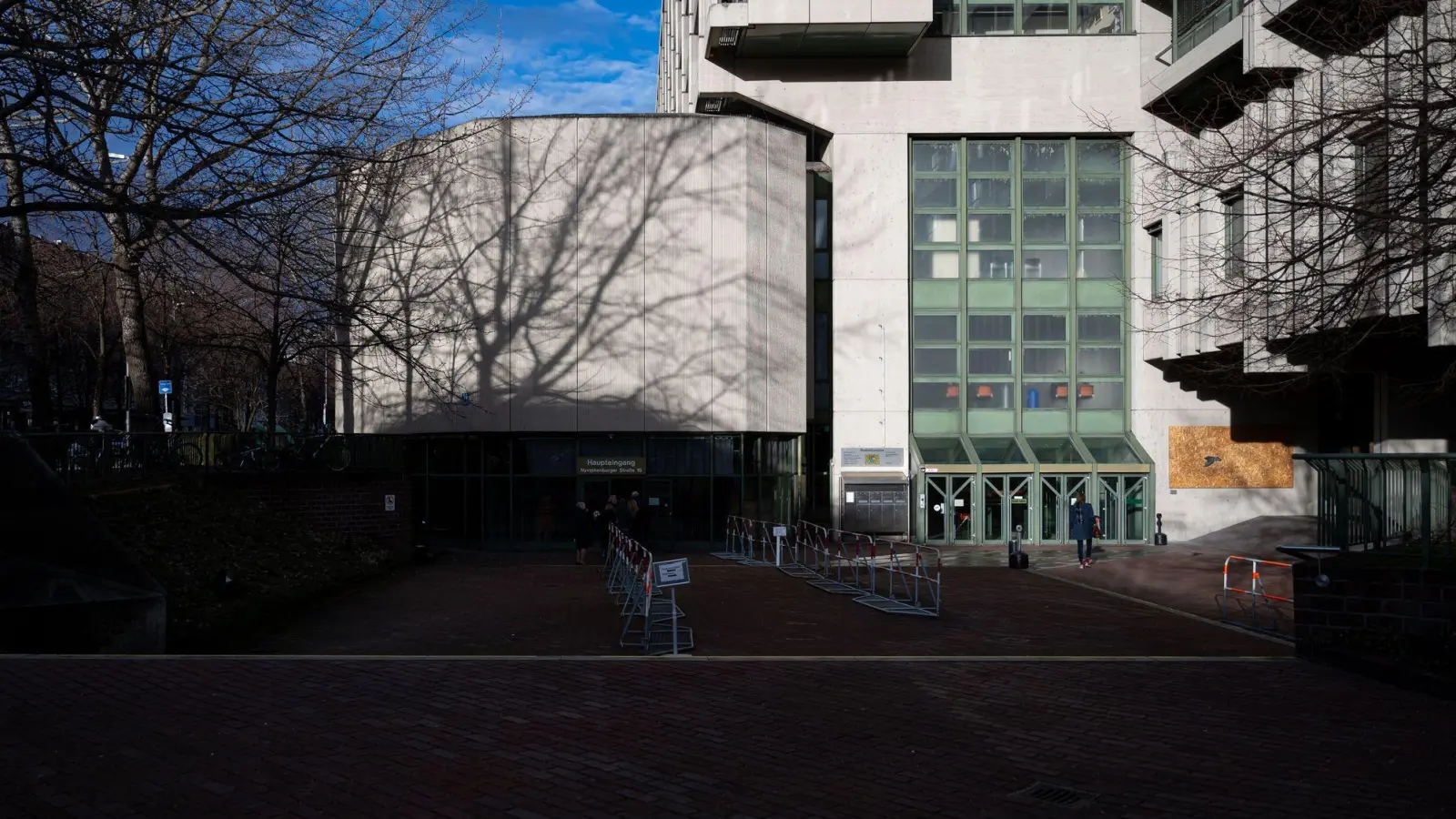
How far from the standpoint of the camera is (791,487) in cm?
3406

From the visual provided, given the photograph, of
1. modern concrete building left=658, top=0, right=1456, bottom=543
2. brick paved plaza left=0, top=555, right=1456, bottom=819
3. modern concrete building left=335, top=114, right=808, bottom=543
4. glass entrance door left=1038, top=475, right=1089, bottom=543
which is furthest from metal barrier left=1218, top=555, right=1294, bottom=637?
modern concrete building left=335, top=114, right=808, bottom=543

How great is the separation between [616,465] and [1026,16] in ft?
59.7

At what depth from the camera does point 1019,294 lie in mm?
34656

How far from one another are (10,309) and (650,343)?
17629mm

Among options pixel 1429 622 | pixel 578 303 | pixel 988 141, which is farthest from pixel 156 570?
pixel 988 141

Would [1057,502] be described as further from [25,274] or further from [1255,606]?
[25,274]

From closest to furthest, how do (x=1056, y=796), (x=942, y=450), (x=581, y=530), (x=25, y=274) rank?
(x=1056, y=796), (x=25, y=274), (x=581, y=530), (x=942, y=450)

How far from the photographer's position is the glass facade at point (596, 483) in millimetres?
→ 32000

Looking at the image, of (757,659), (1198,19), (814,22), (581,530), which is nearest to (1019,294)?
(1198,19)

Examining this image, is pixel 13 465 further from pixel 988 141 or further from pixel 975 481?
pixel 988 141

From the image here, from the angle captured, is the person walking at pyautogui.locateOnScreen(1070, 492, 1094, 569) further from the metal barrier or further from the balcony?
the balcony

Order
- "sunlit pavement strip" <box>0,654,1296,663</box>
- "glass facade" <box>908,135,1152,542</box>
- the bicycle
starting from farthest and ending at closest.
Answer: "glass facade" <box>908,135,1152,542</box> → the bicycle → "sunlit pavement strip" <box>0,654,1296,663</box>

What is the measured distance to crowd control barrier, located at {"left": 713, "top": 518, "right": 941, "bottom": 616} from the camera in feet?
56.6

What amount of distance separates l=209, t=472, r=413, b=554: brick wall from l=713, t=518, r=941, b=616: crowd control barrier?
7740mm
